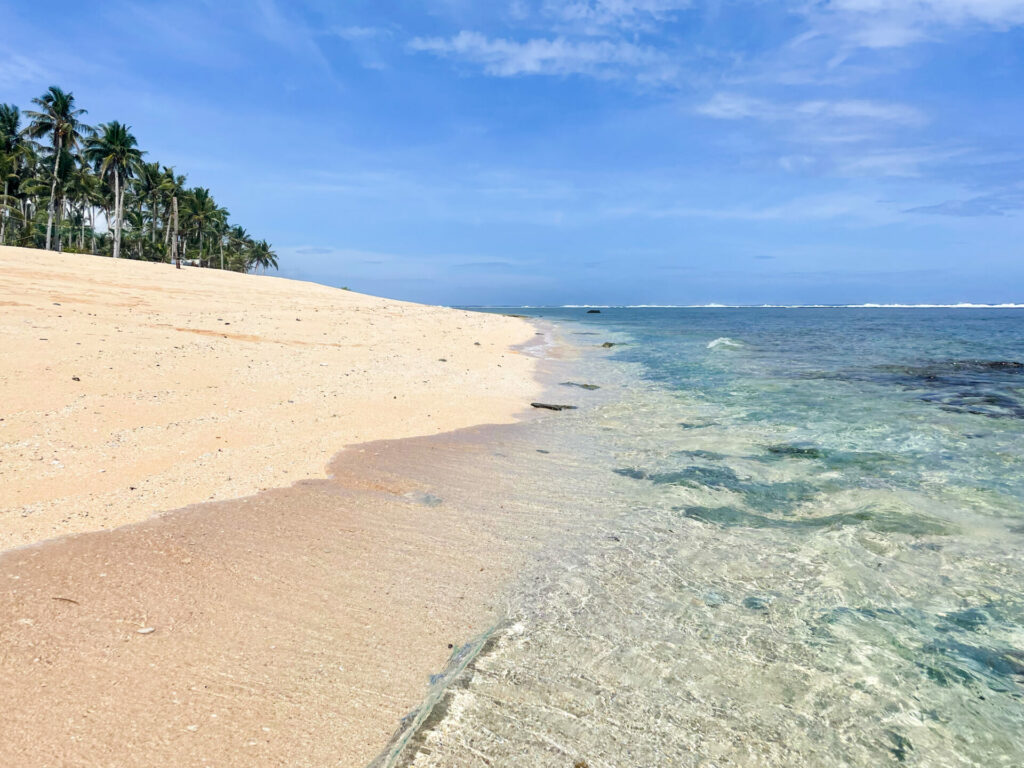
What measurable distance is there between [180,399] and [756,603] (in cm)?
848

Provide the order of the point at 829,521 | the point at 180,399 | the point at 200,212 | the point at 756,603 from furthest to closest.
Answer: the point at 200,212, the point at 180,399, the point at 829,521, the point at 756,603

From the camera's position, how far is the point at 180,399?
8625 millimetres

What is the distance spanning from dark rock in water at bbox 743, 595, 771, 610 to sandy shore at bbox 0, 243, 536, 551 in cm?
477

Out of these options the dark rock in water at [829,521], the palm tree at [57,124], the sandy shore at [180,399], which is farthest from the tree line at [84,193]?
the dark rock in water at [829,521]

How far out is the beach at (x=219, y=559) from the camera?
8.86ft

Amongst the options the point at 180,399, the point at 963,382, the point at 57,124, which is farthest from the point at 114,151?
the point at 963,382

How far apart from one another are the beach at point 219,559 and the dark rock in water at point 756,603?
1.84 metres

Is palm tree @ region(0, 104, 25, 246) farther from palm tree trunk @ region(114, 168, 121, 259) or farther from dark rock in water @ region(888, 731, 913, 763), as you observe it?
dark rock in water @ region(888, 731, 913, 763)

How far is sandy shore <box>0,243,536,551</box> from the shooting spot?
5480 mm

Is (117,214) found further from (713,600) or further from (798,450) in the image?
(713,600)

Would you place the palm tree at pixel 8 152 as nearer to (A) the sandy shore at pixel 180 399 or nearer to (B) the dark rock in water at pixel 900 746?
(A) the sandy shore at pixel 180 399

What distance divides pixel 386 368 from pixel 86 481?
861 cm

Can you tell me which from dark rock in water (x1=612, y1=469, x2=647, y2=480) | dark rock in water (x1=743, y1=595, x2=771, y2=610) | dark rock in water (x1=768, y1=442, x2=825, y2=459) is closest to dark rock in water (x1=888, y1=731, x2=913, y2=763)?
Answer: dark rock in water (x1=743, y1=595, x2=771, y2=610)

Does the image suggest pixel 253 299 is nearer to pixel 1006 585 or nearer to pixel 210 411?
pixel 210 411
